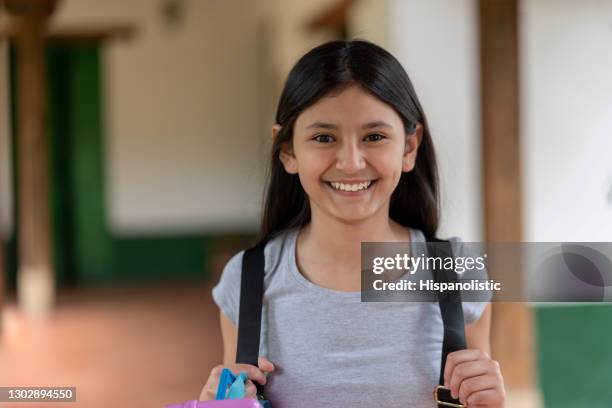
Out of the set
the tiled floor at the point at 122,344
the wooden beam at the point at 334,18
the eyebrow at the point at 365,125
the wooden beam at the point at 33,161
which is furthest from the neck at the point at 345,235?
the wooden beam at the point at 33,161

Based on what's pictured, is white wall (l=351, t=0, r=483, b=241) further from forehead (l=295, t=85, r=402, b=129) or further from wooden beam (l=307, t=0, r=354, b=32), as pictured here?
forehead (l=295, t=85, r=402, b=129)

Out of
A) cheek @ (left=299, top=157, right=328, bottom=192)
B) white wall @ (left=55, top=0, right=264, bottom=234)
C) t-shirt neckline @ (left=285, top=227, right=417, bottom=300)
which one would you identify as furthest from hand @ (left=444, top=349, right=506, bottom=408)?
white wall @ (left=55, top=0, right=264, bottom=234)

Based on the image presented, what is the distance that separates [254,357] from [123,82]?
5948 millimetres

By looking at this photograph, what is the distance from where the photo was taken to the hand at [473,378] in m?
0.79

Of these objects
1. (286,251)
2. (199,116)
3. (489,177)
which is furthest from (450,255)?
(199,116)

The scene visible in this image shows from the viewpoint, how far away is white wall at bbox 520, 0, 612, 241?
44.4 inches

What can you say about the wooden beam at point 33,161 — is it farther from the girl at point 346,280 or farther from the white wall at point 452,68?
the girl at point 346,280

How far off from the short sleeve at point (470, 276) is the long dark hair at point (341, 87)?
0.25 feet

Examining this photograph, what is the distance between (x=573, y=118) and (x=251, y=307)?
86 centimetres

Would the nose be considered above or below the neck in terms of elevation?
above

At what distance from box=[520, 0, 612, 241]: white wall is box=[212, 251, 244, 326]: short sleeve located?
0.40 m

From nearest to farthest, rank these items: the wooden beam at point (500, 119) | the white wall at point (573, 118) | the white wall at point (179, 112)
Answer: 1. the white wall at point (573, 118)
2. the wooden beam at point (500, 119)
3. the white wall at point (179, 112)

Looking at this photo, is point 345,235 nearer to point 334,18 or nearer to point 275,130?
point 275,130

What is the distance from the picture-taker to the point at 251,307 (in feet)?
2.75
